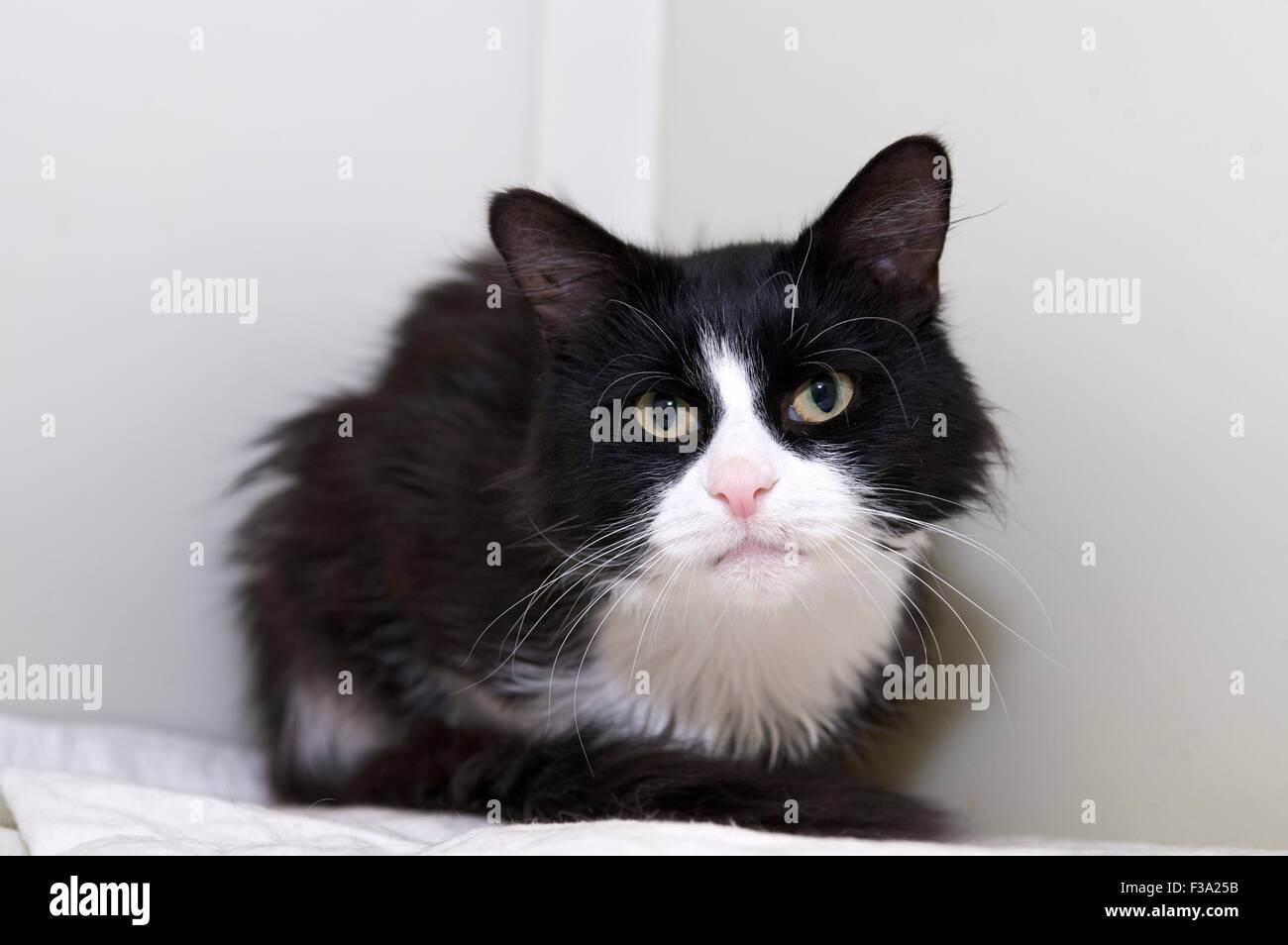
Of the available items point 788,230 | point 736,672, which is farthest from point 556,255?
point 788,230

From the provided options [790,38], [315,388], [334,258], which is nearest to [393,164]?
[334,258]

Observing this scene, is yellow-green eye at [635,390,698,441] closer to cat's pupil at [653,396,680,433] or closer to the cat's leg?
cat's pupil at [653,396,680,433]

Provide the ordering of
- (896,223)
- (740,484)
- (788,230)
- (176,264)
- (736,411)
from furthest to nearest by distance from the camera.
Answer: (788,230) → (176,264) → (896,223) → (736,411) → (740,484)

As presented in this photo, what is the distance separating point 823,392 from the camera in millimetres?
1475

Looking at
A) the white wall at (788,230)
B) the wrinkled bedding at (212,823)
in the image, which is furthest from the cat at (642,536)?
the white wall at (788,230)

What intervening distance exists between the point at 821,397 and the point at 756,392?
0.30 feet

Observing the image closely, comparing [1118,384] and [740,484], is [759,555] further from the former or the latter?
[1118,384]

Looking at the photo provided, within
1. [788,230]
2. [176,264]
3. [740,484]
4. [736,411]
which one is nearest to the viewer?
[740,484]

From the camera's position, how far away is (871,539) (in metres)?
1.46

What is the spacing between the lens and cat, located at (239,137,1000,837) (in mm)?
1444

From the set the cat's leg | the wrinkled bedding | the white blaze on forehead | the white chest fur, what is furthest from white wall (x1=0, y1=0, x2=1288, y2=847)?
the white blaze on forehead

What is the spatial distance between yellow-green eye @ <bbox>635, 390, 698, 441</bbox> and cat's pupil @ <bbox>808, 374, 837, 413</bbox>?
0.15 meters

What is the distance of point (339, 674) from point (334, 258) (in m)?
0.83
